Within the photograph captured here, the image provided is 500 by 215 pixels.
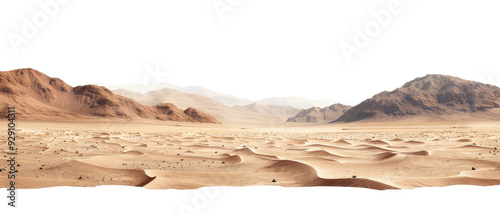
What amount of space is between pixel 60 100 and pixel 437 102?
101 meters

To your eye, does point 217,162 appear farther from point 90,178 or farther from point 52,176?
point 52,176

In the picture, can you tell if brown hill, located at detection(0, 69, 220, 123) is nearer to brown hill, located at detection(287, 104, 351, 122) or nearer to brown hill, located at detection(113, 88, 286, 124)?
brown hill, located at detection(287, 104, 351, 122)

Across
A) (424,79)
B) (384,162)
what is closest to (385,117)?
(424,79)

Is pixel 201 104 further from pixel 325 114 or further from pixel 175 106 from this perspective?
pixel 175 106

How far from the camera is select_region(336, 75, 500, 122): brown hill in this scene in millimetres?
85250

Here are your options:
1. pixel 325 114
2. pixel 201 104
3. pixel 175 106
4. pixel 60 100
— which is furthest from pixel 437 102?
pixel 201 104

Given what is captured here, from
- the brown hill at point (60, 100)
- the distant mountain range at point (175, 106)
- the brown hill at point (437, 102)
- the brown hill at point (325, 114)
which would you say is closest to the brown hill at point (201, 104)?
the brown hill at point (325, 114)

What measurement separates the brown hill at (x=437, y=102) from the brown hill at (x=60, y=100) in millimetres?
60286

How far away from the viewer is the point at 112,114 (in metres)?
71.4

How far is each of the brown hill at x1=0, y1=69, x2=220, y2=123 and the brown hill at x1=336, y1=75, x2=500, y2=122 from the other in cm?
6029

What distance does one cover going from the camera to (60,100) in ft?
242

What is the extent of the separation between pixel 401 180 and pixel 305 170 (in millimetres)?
1838

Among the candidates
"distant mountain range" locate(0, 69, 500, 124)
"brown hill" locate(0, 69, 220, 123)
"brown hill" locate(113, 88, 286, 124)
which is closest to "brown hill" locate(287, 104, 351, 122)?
"brown hill" locate(113, 88, 286, 124)

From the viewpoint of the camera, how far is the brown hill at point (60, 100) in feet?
199
